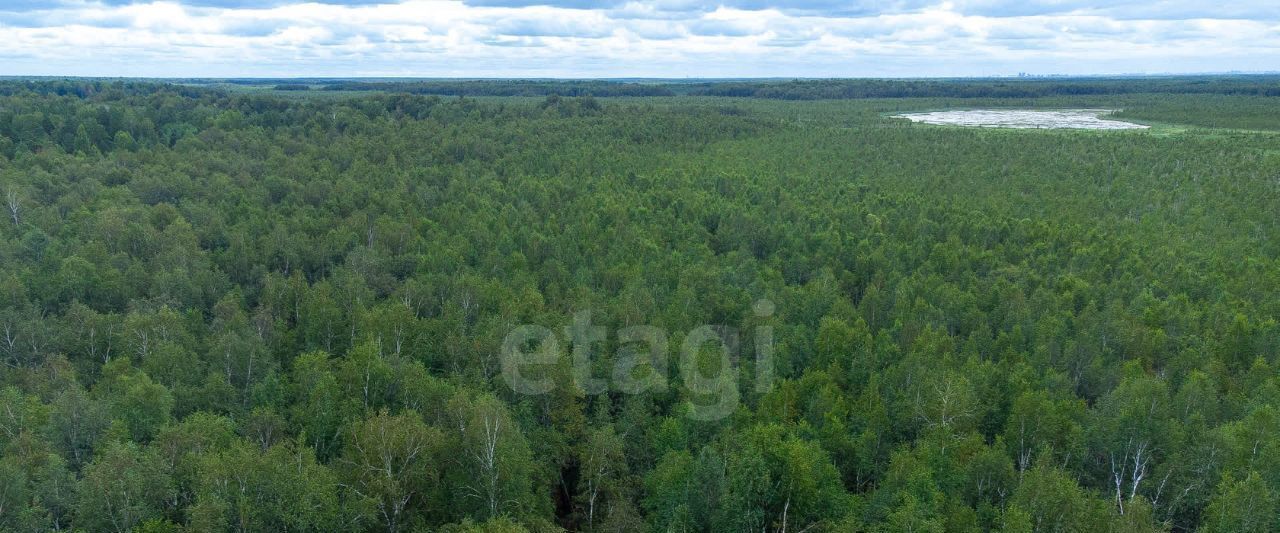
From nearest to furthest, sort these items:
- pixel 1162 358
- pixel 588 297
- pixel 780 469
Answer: pixel 780 469
pixel 1162 358
pixel 588 297

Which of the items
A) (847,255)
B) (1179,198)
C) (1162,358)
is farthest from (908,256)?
(1179,198)

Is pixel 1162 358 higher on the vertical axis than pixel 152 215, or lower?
lower

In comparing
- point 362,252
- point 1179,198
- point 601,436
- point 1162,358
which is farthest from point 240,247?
point 1179,198

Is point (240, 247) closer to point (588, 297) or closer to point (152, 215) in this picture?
point (152, 215)

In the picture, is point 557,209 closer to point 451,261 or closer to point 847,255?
point 451,261

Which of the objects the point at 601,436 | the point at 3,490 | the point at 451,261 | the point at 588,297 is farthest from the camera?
the point at 451,261

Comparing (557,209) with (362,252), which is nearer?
(362,252)
